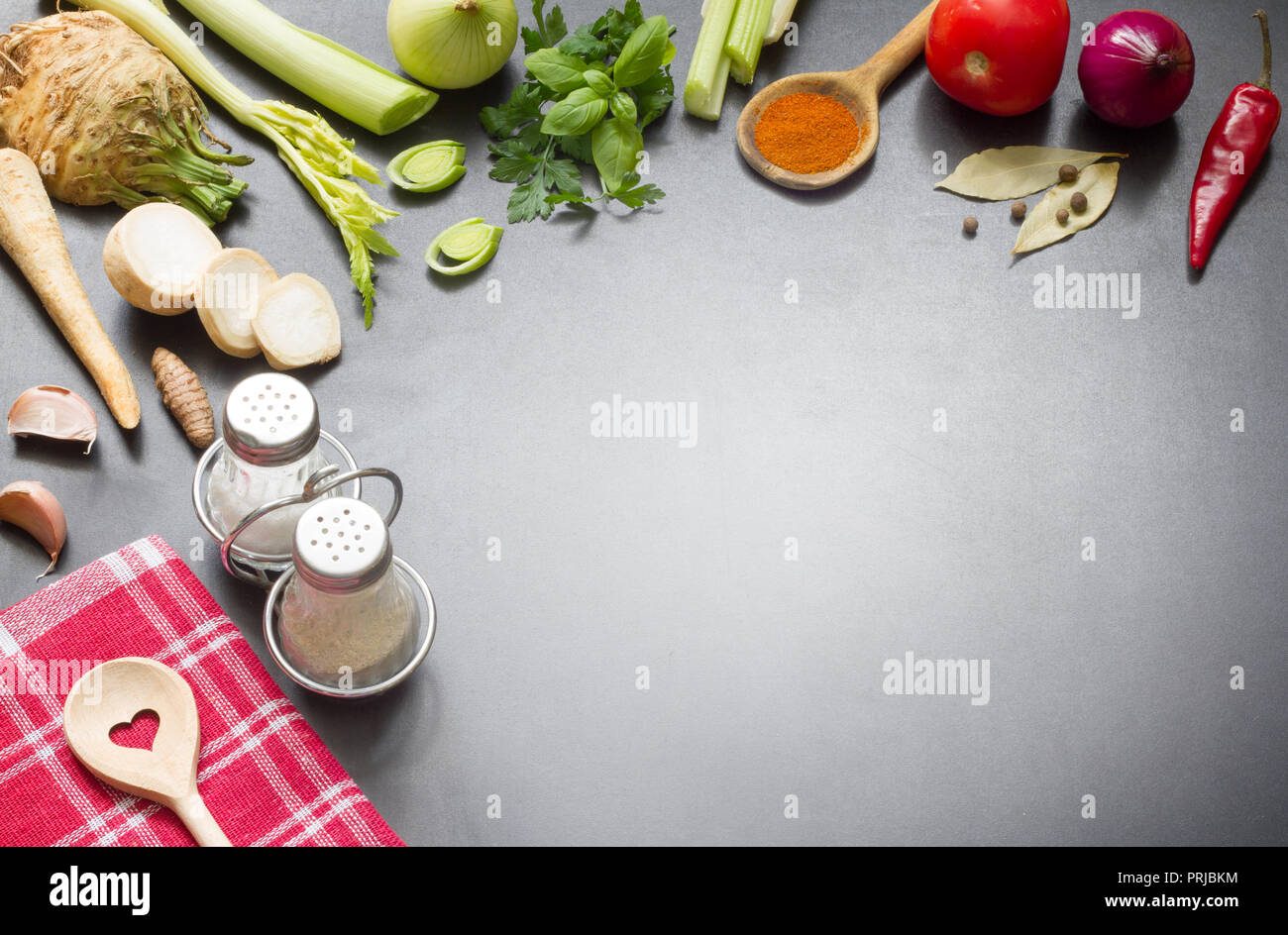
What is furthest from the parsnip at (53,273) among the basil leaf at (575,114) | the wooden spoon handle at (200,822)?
the basil leaf at (575,114)

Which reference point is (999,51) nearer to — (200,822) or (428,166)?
(428,166)

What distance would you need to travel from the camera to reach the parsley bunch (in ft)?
3.86

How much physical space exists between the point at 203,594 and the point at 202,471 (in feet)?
0.34

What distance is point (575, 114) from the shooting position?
1161 mm

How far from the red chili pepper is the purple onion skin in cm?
6

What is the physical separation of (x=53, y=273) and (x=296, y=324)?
0.24 meters

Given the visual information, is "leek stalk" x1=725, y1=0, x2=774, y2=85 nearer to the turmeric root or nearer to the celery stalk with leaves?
the celery stalk with leaves

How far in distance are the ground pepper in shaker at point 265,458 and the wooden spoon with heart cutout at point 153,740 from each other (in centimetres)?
13

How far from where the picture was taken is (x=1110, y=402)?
116cm

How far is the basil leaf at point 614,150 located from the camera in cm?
119

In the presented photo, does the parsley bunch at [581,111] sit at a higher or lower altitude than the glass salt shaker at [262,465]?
higher

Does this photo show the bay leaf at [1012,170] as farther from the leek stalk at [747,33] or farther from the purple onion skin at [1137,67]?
the leek stalk at [747,33]

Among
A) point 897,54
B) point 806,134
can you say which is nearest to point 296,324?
point 806,134
